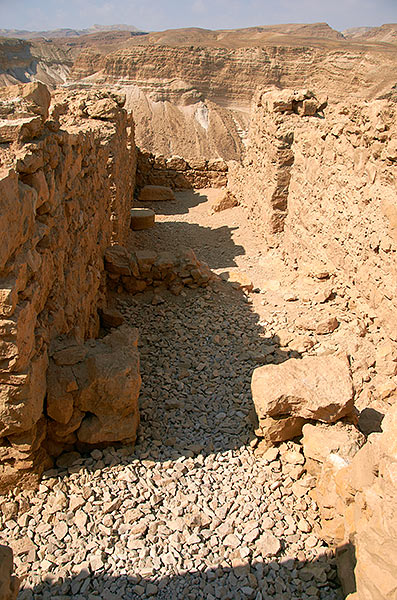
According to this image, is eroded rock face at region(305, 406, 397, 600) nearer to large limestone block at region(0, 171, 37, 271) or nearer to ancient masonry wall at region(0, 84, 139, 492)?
ancient masonry wall at region(0, 84, 139, 492)

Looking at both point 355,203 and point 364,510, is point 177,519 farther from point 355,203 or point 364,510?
point 355,203

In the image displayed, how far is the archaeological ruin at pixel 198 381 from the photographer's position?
2.69 m

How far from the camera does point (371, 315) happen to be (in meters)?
5.25

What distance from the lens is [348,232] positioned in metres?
5.85

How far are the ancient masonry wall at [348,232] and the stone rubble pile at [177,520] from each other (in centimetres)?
26

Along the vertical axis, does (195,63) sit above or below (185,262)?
above

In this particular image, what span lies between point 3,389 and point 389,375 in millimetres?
3762

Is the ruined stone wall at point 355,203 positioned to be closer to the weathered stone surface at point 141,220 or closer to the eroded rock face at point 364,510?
the eroded rock face at point 364,510

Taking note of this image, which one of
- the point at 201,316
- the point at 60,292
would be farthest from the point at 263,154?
the point at 60,292

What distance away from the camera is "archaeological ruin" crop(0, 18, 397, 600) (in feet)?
8.81

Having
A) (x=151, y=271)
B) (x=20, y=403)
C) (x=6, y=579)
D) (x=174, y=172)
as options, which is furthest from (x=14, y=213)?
(x=174, y=172)

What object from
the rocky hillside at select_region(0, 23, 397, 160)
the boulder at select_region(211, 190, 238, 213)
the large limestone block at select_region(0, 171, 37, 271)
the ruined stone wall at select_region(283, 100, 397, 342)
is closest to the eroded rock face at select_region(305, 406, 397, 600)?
the ruined stone wall at select_region(283, 100, 397, 342)

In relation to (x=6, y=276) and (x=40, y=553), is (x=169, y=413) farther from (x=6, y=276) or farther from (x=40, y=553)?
(x=6, y=276)

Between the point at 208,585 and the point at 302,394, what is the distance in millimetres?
1494
